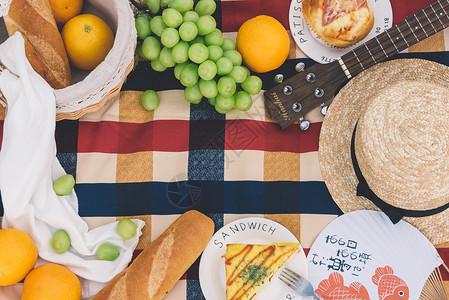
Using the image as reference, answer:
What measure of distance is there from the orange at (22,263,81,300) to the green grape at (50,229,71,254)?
0.04 meters

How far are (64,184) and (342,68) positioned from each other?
671 millimetres

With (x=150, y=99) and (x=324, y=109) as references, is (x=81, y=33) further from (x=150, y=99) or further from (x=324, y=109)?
(x=324, y=109)

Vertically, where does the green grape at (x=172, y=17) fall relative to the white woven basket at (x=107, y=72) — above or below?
above

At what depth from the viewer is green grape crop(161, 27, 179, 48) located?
84 cm

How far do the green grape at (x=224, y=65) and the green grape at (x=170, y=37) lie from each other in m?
0.10

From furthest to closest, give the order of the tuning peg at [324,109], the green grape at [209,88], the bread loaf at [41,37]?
the tuning peg at [324,109]
the green grape at [209,88]
the bread loaf at [41,37]

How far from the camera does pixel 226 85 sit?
873 mm

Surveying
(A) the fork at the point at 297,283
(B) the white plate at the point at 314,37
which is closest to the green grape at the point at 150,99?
(B) the white plate at the point at 314,37

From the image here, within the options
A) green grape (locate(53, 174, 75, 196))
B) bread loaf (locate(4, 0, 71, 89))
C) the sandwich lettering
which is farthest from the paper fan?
bread loaf (locate(4, 0, 71, 89))

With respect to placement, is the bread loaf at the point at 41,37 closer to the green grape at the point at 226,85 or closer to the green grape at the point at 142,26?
the green grape at the point at 142,26

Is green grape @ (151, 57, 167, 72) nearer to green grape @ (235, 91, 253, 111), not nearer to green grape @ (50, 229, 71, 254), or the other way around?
green grape @ (235, 91, 253, 111)

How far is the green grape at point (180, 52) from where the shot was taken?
85 centimetres

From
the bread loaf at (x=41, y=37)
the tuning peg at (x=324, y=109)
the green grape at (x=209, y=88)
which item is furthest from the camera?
the tuning peg at (x=324, y=109)

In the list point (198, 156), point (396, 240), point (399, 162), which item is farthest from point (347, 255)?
point (198, 156)
